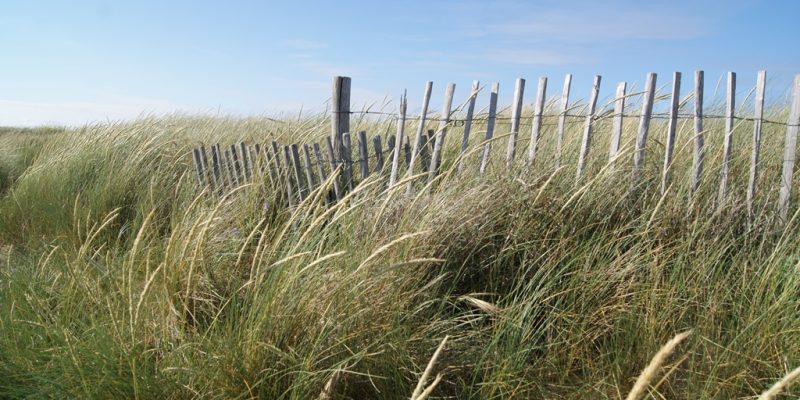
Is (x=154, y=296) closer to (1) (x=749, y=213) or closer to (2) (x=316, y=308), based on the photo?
(2) (x=316, y=308)

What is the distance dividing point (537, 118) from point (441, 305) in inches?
74.3

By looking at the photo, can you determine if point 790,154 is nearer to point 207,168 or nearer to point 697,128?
point 697,128

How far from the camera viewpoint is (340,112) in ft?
13.5

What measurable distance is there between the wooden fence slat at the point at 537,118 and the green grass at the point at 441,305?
3.3 inches

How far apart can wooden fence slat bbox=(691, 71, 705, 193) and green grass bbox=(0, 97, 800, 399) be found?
0.22 ft

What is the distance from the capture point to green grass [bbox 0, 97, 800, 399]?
194 centimetres

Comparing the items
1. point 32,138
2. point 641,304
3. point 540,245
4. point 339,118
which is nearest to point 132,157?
point 339,118

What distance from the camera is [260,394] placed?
1.89 metres

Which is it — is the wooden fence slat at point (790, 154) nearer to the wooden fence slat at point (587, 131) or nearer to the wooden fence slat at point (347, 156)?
the wooden fence slat at point (587, 131)

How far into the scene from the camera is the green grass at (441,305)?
194cm

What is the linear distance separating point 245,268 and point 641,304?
179cm

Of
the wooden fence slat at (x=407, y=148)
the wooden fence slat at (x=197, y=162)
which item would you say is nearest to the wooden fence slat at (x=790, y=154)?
the wooden fence slat at (x=407, y=148)

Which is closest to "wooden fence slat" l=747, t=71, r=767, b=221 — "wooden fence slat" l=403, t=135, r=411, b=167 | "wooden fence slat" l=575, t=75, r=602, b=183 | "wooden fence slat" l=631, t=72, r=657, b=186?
"wooden fence slat" l=631, t=72, r=657, b=186

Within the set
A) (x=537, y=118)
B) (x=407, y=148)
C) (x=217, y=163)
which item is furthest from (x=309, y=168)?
(x=217, y=163)
